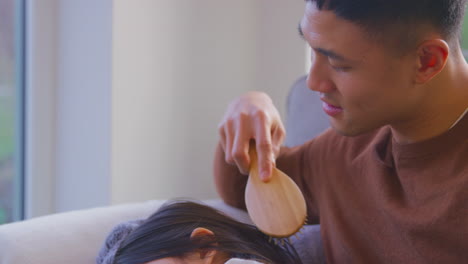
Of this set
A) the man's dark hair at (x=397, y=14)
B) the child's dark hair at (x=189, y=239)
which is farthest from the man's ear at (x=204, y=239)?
the man's dark hair at (x=397, y=14)

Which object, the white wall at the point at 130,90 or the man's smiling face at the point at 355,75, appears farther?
the white wall at the point at 130,90

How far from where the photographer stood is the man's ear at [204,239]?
90cm

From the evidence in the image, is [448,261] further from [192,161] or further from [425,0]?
[192,161]

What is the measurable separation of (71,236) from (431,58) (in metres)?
0.61

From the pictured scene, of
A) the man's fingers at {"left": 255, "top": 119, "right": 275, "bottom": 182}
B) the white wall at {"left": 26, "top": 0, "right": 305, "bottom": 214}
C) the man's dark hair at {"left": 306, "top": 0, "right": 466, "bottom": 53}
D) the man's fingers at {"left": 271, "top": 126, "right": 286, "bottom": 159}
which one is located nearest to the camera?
the man's dark hair at {"left": 306, "top": 0, "right": 466, "bottom": 53}

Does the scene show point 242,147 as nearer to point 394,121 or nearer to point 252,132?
point 252,132

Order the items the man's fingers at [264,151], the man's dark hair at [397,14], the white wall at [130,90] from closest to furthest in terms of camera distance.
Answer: the man's dark hair at [397,14] < the man's fingers at [264,151] < the white wall at [130,90]

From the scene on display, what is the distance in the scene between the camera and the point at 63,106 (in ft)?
5.57

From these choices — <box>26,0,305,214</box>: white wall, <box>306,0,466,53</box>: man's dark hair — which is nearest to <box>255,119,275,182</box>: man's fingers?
<box>306,0,466,53</box>: man's dark hair

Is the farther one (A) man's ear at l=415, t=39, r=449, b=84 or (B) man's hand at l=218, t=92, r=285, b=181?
(B) man's hand at l=218, t=92, r=285, b=181

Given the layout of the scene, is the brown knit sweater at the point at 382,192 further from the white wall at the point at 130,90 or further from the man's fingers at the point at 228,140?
the white wall at the point at 130,90

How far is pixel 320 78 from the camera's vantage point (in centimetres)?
95

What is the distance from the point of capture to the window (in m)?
1.68

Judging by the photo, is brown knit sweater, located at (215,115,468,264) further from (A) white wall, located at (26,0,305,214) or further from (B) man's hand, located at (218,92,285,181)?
(A) white wall, located at (26,0,305,214)
